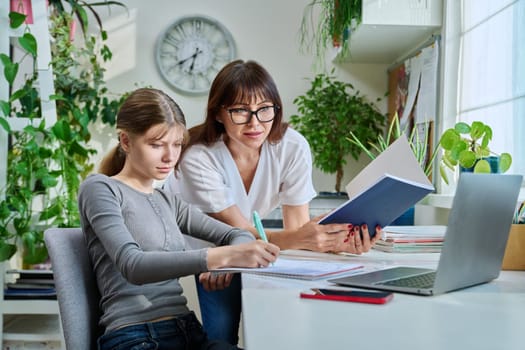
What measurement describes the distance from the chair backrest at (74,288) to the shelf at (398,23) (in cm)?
157

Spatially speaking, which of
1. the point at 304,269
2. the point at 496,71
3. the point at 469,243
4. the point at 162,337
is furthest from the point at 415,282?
the point at 496,71

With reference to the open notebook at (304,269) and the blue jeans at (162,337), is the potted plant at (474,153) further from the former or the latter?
the blue jeans at (162,337)

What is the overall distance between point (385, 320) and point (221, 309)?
83 centimetres

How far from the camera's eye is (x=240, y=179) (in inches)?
67.2

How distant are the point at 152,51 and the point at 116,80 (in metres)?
0.24

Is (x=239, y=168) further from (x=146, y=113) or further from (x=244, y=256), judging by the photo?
(x=244, y=256)

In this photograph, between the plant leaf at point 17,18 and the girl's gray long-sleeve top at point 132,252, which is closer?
the girl's gray long-sleeve top at point 132,252

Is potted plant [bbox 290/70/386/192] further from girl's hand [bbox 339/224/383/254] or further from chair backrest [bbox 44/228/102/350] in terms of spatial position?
chair backrest [bbox 44/228/102/350]

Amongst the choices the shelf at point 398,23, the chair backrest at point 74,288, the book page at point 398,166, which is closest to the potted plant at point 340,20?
the shelf at point 398,23

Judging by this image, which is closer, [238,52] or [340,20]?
[340,20]

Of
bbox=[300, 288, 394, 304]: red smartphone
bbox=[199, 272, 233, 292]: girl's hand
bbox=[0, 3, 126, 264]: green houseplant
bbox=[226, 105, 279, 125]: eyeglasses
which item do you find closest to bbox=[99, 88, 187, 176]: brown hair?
bbox=[226, 105, 279, 125]: eyeglasses

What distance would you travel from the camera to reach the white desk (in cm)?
68

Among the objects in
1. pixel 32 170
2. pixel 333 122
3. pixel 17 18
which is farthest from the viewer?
pixel 333 122

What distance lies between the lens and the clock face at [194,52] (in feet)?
11.2
